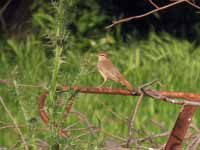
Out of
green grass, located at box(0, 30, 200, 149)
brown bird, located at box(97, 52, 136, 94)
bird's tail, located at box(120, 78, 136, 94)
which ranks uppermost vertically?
bird's tail, located at box(120, 78, 136, 94)

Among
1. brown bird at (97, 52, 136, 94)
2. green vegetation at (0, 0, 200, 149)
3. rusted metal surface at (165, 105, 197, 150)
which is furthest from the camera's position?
green vegetation at (0, 0, 200, 149)

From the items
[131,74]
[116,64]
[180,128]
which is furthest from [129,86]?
[116,64]

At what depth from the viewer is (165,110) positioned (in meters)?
8.05

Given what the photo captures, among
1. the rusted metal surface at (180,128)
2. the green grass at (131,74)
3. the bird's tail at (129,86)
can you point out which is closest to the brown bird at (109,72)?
the bird's tail at (129,86)

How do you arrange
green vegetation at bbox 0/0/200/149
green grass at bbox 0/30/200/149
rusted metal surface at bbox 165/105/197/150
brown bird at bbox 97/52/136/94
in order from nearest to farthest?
rusted metal surface at bbox 165/105/197/150 → brown bird at bbox 97/52/136/94 → green vegetation at bbox 0/0/200/149 → green grass at bbox 0/30/200/149

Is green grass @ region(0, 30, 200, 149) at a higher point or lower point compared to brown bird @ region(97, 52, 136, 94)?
lower

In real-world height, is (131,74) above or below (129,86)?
below

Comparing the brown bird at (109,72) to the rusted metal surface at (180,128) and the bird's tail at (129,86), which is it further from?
the rusted metal surface at (180,128)

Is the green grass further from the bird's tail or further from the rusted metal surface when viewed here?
the rusted metal surface

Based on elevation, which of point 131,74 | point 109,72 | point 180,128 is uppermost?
point 180,128

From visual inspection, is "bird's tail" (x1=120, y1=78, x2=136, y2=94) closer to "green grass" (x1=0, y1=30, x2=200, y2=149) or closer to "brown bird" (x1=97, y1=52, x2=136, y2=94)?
"brown bird" (x1=97, y1=52, x2=136, y2=94)

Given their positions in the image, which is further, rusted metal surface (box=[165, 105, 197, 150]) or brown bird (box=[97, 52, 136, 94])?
brown bird (box=[97, 52, 136, 94])

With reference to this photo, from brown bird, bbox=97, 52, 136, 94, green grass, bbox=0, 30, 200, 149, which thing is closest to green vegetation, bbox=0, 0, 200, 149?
green grass, bbox=0, 30, 200, 149

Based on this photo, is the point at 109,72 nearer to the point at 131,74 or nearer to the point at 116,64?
the point at 131,74
